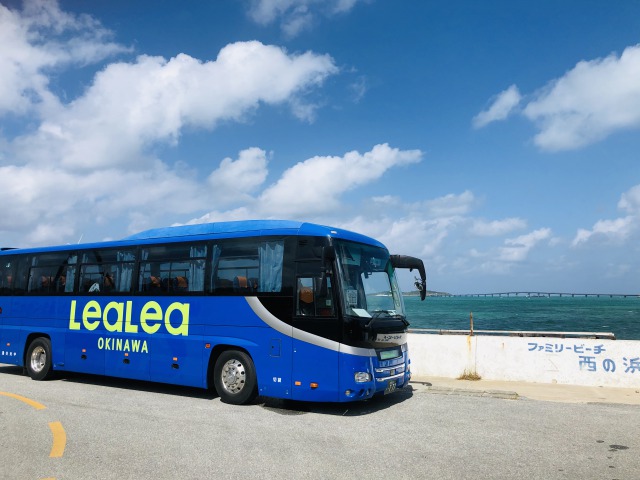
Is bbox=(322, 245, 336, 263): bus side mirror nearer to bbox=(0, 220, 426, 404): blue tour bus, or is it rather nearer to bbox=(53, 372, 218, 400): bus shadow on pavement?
bbox=(0, 220, 426, 404): blue tour bus

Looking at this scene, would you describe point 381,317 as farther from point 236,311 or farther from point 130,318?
point 130,318

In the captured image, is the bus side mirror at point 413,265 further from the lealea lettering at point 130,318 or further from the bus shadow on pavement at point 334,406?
the lealea lettering at point 130,318

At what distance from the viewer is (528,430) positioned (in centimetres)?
790

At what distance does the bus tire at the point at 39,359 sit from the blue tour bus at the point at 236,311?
0.05 meters

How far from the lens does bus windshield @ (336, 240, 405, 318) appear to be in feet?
30.7

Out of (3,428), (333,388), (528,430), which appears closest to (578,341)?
(528,430)

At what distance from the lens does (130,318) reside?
11.7 meters

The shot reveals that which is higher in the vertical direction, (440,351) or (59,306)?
(59,306)

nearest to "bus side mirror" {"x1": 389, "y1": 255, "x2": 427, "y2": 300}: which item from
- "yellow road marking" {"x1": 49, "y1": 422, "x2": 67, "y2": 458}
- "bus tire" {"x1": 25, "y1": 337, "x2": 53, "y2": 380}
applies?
"yellow road marking" {"x1": 49, "y1": 422, "x2": 67, "y2": 458}

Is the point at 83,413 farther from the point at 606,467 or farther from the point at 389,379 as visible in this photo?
the point at 606,467

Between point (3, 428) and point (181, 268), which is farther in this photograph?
point (181, 268)

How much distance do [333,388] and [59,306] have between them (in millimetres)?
7803

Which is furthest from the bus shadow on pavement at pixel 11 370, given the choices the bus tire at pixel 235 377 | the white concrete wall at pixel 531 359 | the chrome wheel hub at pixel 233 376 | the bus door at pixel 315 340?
the white concrete wall at pixel 531 359

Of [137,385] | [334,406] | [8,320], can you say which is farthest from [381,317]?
[8,320]
